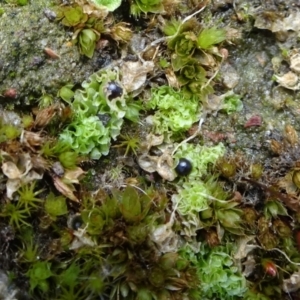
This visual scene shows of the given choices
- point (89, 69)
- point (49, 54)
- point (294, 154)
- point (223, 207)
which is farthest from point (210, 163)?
point (49, 54)

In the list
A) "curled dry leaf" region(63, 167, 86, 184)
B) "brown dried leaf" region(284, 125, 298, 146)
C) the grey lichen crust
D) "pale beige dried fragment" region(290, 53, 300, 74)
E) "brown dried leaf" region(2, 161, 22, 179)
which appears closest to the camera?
"brown dried leaf" region(2, 161, 22, 179)

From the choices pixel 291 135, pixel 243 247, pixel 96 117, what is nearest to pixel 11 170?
pixel 96 117

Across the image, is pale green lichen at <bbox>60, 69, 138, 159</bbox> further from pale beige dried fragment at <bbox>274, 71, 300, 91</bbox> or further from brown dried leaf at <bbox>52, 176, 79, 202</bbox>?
pale beige dried fragment at <bbox>274, 71, 300, 91</bbox>

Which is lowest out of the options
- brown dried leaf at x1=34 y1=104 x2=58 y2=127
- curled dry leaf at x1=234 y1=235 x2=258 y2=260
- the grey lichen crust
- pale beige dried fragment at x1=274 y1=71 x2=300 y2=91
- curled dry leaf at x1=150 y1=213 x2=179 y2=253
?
curled dry leaf at x1=234 y1=235 x2=258 y2=260

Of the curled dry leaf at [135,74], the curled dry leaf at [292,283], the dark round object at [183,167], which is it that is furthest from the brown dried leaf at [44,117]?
the curled dry leaf at [292,283]

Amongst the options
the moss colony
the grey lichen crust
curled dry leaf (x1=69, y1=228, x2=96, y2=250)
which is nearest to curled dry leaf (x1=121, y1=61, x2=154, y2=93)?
the moss colony

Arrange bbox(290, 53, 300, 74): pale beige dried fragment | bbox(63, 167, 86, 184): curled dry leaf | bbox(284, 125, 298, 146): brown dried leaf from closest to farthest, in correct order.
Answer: bbox(63, 167, 86, 184): curled dry leaf, bbox(284, 125, 298, 146): brown dried leaf, bbox(290, 53, 300, 74): pale beige dried fragment

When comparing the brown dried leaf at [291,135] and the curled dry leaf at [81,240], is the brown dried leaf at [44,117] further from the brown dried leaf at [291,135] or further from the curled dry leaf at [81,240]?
the brown dried leaf at [291,135]
